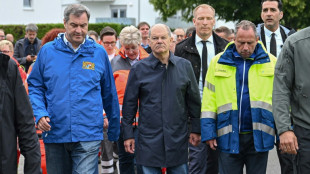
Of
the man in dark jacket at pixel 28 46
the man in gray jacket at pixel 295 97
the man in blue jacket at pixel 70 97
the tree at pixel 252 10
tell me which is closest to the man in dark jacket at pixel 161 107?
the man in blue jacket at pixel 70 97

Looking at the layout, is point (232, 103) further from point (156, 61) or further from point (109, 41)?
point (109, 41)

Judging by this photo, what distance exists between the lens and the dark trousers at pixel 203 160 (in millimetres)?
6609

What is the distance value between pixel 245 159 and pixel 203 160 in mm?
1139

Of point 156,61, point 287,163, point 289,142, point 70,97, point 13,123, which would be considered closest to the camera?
point 13,123

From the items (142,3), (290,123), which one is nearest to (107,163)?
(290,123)

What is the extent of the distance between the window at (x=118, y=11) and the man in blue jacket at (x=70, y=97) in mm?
45528

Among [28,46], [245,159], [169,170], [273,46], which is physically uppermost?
[273,46]

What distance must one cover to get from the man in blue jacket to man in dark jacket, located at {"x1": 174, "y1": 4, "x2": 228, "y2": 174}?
1.61 metres

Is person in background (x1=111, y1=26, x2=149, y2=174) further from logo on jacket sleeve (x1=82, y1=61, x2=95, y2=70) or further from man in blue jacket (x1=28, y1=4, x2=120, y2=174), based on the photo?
logo on jacket sleeve (x1=82, y1=61, x2=95, y2=70)

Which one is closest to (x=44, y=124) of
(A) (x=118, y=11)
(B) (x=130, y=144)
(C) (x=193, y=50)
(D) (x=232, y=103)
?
(B) (x=130, y=144)

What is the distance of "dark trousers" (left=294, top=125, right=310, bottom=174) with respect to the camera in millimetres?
4656

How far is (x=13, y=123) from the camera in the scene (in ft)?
12.0

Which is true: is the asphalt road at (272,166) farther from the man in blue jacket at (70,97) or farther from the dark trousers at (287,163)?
the man in blue jacket at (70,97)

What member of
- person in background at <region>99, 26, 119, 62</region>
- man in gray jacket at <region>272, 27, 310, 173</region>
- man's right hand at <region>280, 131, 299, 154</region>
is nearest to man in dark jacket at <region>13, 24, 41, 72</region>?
person in background at <region>99, 26, 119, 62</region>
